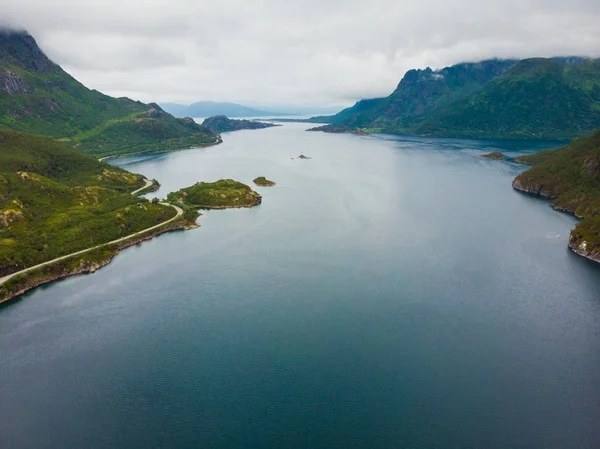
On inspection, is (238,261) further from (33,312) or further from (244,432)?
(244,432)

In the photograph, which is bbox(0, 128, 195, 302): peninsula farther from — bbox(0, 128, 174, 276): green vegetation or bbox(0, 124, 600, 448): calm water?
bbox(0, 124, 600, 448): calm water

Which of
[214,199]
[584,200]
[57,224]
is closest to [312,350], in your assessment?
[57,224]

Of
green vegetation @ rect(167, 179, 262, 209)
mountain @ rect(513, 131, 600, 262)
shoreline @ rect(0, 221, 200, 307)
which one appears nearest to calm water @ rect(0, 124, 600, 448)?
shoreline @ rect(0, 221, 200, 307)

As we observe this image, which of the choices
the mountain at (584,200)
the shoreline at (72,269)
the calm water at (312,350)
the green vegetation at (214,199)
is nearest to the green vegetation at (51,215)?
the shoreline at (72,269)

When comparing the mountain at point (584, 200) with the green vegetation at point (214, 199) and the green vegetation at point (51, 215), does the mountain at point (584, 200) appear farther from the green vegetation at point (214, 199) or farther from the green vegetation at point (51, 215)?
the green vegetation at point (51, 215)

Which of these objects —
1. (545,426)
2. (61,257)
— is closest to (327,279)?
(545,426)

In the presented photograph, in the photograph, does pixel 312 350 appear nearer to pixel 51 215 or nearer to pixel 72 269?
pixel 72 269
